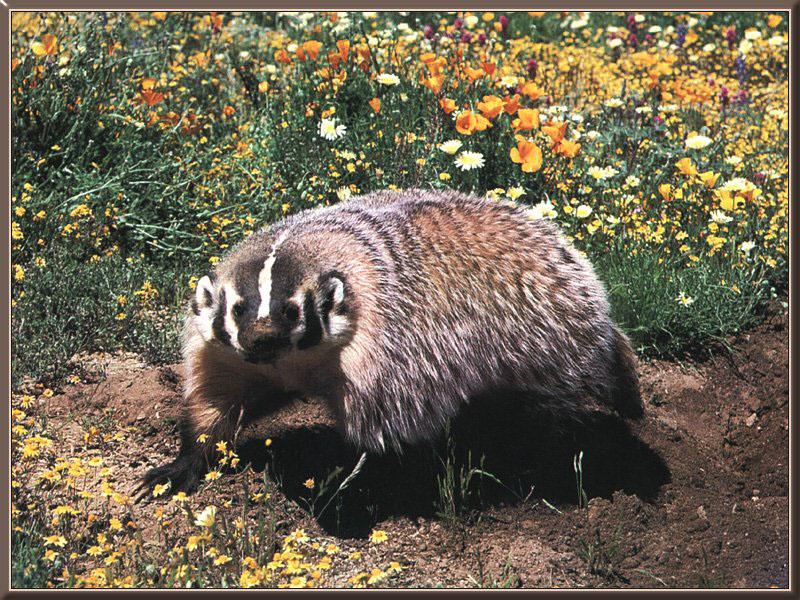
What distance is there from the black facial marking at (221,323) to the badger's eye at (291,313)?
6.9 inches

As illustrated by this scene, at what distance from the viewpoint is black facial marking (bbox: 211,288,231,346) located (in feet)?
9.28

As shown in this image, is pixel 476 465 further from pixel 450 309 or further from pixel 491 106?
pixel 491 106

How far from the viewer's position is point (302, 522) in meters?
3.05

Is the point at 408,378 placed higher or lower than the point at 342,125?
lower

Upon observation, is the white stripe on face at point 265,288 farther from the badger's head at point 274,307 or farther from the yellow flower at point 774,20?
the yellow flower at point 774,20

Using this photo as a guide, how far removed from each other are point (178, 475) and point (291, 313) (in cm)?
75

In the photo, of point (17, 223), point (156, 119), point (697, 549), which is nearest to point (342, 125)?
point (156, 119)

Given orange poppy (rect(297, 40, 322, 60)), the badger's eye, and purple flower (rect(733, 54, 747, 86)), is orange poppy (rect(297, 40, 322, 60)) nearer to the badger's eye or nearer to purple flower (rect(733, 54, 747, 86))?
the badger's eye

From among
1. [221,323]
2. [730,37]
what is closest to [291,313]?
[221,323]

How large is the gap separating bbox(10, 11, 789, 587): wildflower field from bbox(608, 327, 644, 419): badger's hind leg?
0.17 metres

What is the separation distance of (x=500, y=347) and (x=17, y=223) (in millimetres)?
1946

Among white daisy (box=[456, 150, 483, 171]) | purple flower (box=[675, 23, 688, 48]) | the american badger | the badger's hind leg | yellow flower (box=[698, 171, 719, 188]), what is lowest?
the badger's hind leg

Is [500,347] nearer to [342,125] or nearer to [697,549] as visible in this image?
[697,549]

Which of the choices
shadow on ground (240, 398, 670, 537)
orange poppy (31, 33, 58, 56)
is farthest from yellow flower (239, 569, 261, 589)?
orange poppy (31, 33, 58, 56)
